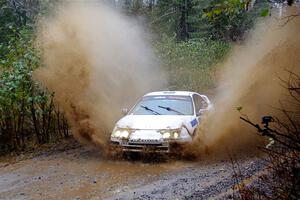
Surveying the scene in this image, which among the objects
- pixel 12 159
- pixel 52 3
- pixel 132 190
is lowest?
pixel 12 159

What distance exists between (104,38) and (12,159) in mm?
6863

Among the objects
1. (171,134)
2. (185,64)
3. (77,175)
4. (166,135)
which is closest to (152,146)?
(166,135)

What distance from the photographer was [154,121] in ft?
32.8

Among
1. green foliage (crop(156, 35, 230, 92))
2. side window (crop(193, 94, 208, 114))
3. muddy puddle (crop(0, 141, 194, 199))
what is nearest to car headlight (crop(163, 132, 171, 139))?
muddy puddle (crop(0, 141, 194, 199))

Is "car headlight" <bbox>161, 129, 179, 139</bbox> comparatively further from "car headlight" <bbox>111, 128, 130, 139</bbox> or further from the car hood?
"car headlight" <bbox>111, 128, 130, 139</bbox>

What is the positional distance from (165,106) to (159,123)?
119 cm

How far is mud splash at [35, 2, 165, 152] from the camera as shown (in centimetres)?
1224

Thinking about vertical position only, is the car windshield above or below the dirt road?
above

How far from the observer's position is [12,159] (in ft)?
36.9

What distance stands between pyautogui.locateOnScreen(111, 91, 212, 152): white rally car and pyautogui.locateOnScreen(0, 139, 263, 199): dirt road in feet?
1.55

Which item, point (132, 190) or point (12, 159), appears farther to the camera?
point (12, 159)

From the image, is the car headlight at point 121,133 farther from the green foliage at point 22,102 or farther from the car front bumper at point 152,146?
the green foliage at point 22,102

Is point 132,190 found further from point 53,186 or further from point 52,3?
point 52,3

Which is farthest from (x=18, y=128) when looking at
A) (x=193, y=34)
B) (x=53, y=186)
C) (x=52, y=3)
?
(x=193, y=34)
